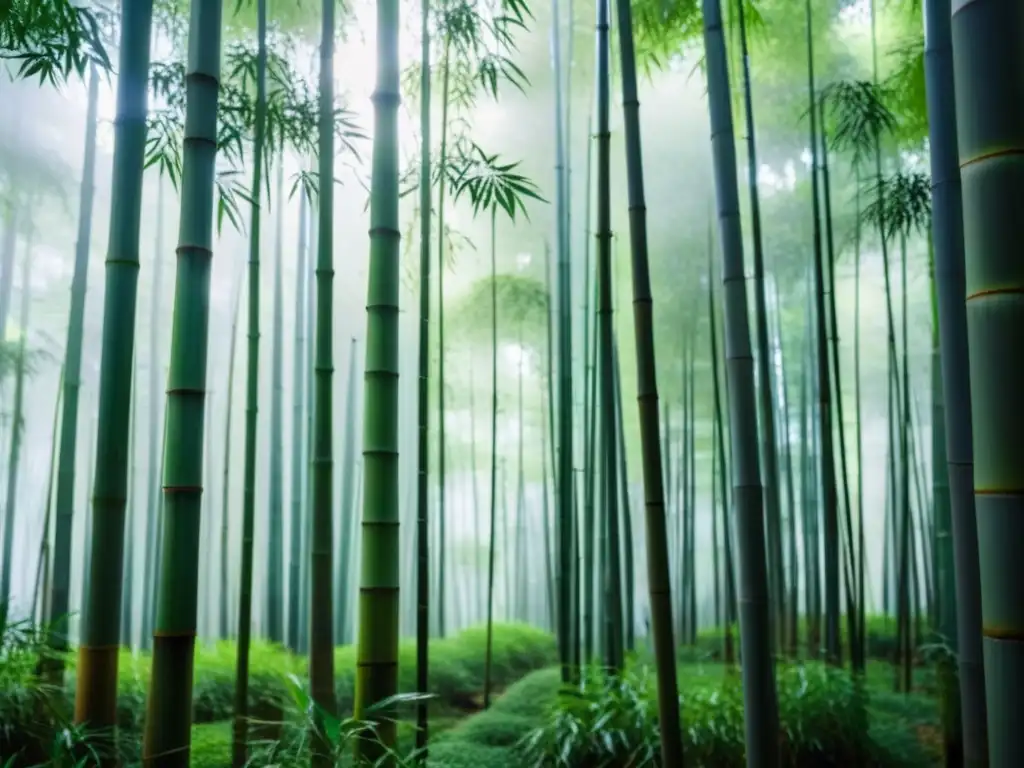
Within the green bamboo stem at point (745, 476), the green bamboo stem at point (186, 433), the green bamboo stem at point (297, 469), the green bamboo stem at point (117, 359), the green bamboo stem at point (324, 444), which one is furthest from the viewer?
the green bamboo stem at point (297, 469)

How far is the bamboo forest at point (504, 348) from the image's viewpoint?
1661 mm

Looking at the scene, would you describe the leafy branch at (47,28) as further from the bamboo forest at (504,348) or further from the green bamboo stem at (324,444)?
the green bamboo stem at (324,444)

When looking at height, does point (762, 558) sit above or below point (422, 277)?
below

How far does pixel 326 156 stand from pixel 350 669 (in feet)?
12.3

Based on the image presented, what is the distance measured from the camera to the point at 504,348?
912cm

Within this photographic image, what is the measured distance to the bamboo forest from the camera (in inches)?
65.4

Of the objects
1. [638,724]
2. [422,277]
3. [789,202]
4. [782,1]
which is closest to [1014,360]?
[422,277]

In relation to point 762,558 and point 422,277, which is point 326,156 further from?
point 762,558

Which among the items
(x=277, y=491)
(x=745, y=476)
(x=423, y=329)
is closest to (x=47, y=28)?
(x=423, y=329)

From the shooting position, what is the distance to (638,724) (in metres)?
3.43

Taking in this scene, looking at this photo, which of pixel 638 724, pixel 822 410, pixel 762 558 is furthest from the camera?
pixel 822 410

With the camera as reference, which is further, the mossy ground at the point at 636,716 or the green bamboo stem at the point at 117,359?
the mossy ground at the point at 636,716

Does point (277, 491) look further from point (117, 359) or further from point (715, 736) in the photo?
point (117, 359)

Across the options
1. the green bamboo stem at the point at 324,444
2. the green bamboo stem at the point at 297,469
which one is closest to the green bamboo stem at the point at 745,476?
the green bamboo stem at the point at 324,444
